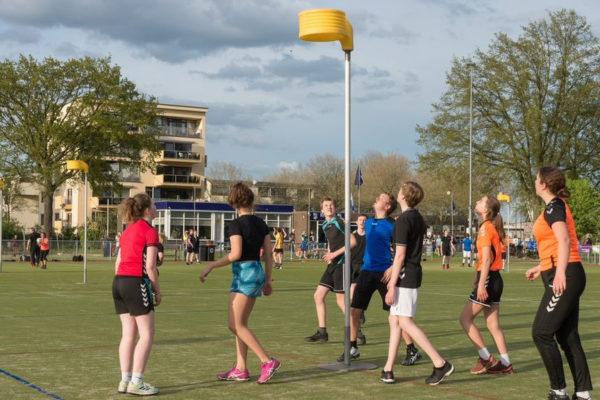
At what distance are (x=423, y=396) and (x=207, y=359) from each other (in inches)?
116

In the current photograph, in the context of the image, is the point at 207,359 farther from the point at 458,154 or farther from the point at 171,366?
the point at 458,154

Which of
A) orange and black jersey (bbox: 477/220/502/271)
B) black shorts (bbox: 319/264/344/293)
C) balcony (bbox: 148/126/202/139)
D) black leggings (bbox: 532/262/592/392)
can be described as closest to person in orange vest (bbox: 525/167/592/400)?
black leggings (bbox: 532/262/592/392)

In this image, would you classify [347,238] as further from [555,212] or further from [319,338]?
[555,212]

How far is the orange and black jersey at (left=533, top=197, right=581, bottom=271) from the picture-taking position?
6.34 meters

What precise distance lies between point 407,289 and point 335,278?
3291 millimetres

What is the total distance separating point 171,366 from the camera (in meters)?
8.63

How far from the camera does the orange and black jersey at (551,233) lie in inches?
250

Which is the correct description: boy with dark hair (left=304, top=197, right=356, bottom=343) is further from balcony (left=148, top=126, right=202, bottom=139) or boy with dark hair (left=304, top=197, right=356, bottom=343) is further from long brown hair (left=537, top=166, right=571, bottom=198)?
balcony (left=148, top=126, right=202, bottom=139)

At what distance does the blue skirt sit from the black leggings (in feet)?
8.07

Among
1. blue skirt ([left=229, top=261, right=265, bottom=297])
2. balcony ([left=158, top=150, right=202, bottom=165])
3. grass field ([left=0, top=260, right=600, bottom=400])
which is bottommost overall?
grass field ([left=0, top=260, right=600, bottom=400])

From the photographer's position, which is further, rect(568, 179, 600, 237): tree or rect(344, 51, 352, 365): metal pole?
rect(568, 179, 600, 237): tree

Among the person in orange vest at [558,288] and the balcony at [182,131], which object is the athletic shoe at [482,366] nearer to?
the person in orange vest at [558,288]

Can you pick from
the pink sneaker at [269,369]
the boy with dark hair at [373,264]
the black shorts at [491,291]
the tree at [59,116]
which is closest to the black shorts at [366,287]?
the boy with dark hair at [373,264]

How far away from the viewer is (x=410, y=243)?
7566 mm
